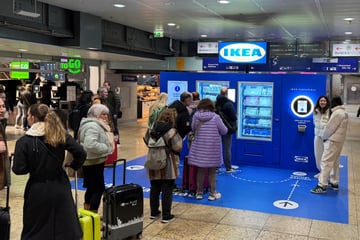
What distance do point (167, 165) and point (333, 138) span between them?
2.70m

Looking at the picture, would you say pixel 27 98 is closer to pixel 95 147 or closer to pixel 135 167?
pixel 135 167

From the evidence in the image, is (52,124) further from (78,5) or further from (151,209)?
(78,5)

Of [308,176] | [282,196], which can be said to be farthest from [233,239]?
[308,176]

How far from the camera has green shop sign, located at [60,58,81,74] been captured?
42.5ft

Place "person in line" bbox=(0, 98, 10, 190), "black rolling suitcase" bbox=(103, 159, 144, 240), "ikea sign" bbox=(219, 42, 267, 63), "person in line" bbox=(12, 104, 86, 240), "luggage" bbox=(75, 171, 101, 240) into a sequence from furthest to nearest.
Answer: "ikea sign" bbox=(219, 42, 267, 63) < "black rolling suitcase" bbox=(103, 159, 144, 240) < "luggage" bbox=(75, 171, 101, 240) < "person in line" bbox=(0, 98, 10, 190) < "person in line" bbox=(12, 104, 86, 240)

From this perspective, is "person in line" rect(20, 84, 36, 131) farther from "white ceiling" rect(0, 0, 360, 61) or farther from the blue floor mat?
the blue floor mat

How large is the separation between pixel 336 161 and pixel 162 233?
10.4 feet

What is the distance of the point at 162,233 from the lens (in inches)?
173

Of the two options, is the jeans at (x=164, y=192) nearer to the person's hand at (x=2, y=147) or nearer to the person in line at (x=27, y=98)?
the person's hand at (x=2, y=147)

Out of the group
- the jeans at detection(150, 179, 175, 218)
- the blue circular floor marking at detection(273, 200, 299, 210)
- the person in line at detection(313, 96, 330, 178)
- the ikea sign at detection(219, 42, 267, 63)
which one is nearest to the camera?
the jeans at detection(150, 179, 175, 218)

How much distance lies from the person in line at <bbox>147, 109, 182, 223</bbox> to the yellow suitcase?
1.06m

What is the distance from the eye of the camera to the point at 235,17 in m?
8.62

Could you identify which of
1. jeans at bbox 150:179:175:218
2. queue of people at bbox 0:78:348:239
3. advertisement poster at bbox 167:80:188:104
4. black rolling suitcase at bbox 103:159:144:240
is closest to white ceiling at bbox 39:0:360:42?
advertisement poster at bbox 167:80:188:104

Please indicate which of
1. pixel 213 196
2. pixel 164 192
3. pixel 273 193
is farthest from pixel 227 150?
pixel 164 192
